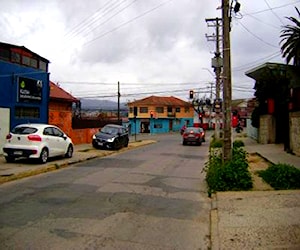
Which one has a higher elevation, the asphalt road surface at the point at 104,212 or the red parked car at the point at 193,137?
the red parked car at the point at 193,137

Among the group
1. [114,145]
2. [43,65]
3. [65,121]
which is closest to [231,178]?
[114,145]

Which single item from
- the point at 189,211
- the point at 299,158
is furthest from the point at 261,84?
the point at 189,211

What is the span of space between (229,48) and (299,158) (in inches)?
319

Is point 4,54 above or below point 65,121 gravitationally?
above

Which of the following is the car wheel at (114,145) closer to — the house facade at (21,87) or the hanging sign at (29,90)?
the house facade at (21,87)

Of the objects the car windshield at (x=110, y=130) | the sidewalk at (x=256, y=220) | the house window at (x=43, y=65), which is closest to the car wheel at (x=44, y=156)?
the sidewalk at (x=256, y=220)

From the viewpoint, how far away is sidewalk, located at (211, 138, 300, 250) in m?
6.43

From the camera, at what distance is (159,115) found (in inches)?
3361

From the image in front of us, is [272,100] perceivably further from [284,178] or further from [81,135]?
[284,178]

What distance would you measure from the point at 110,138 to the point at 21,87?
734 centimetres

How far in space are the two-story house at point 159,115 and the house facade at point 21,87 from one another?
56090 millimetres

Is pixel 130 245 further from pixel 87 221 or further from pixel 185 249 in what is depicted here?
pixel 87 221

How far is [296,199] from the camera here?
9.47 meters

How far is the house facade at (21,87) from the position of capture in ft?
68.3
